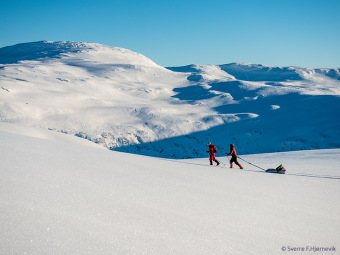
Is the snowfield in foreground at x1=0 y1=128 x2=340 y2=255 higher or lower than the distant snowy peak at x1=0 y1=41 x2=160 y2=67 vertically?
lower

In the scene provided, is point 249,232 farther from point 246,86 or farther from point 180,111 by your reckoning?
point 246,86

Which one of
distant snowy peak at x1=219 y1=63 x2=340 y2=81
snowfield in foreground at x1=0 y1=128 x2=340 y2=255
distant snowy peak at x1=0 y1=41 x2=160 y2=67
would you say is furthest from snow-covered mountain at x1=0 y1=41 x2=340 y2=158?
distant snowy peak at x1=219 y1=63 x2=340 y2=81

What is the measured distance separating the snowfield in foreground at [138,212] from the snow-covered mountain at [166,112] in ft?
56.5

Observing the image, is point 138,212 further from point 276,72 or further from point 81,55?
point 276,72

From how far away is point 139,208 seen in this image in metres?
3.78

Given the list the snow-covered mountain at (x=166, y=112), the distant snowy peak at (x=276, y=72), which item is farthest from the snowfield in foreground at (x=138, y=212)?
the distant snowy peak at (x=276, y=72)

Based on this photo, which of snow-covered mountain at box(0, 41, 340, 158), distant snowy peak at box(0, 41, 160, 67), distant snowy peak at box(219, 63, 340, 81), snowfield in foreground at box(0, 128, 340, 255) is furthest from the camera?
distant snowy peak at box(219, 63, 340, 81)

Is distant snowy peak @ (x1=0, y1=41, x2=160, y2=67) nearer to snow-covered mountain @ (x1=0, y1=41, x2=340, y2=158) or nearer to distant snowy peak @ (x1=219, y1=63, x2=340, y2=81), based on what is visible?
snow-covered mountain @ (x1=0, y1=41, x2=340, y2=158)

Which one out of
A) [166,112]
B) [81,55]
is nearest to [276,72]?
[166,112]

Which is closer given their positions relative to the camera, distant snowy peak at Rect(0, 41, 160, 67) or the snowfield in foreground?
the snowfield in foreground

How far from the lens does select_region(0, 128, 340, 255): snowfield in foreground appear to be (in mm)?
2754

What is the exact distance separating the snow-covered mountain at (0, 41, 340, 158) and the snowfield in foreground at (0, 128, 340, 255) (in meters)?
17.2

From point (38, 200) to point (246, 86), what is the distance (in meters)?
48.8

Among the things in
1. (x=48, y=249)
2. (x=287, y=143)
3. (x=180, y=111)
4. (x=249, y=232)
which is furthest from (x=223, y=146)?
(x=48, y=249)
